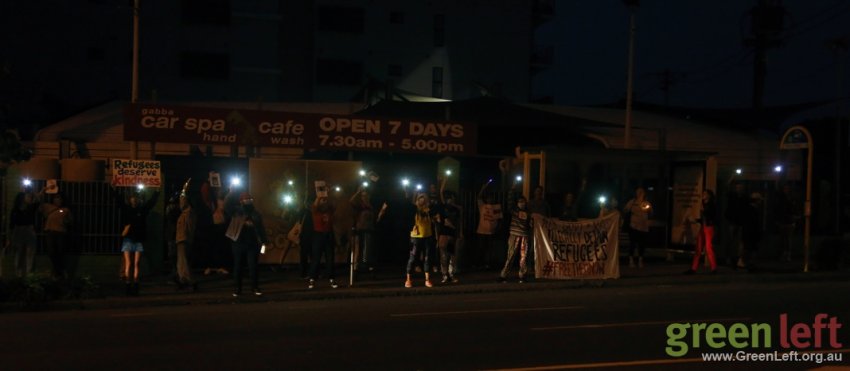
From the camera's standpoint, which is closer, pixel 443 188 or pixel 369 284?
pixel 369 284

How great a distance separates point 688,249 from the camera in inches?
790

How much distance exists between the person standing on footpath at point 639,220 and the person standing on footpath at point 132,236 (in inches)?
405

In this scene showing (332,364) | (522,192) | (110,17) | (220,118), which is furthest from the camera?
(110,17)

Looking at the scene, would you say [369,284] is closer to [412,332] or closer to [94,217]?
[94,217]

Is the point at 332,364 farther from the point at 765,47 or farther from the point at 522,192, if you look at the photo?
the point at 765,47

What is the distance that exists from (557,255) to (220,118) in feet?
24.0

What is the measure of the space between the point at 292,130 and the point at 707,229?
896 cm

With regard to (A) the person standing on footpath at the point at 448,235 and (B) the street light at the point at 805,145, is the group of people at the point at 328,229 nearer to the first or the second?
(A) the person standing on footpath at the point at 448,235

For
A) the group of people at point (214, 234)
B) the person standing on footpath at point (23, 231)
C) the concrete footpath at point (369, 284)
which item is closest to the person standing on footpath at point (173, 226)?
the group of people at point (214, 234)

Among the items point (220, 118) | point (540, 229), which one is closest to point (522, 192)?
point (540, 229)

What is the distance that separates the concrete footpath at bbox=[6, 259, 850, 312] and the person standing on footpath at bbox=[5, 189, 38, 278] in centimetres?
135

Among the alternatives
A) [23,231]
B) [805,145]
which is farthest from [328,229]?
[805,145]

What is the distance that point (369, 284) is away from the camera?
1658 centimetres

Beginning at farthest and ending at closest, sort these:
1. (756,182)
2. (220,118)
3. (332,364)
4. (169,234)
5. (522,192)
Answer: (756,182), (522,192), (220,118), (169,234), (332,364)
